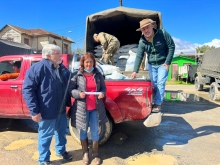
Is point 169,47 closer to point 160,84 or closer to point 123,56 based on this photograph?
point 160,84

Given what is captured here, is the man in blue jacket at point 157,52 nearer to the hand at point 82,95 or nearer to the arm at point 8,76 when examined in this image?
the hand at point 82,95

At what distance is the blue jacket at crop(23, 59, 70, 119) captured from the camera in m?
2.73

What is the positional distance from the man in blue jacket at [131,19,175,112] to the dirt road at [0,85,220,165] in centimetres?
86

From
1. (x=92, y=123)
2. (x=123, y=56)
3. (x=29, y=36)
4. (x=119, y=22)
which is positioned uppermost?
(x=29, y=36)

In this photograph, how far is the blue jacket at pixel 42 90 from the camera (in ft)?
8.96

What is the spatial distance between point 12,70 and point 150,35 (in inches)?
133

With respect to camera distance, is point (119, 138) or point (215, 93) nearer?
point (119, 138)

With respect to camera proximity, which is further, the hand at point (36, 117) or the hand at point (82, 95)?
the hand at point (82, 95)

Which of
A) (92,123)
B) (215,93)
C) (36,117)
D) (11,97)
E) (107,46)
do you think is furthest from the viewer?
(215,93)

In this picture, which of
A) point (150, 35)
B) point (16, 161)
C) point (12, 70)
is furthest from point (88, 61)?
point (12, 70)

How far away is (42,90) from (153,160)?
83.5 inches

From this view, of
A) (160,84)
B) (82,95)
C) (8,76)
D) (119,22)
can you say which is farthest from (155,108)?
(119,22)

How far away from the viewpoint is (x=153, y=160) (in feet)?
11.1

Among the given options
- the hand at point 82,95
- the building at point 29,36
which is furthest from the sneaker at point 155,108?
the building at point 29,36
